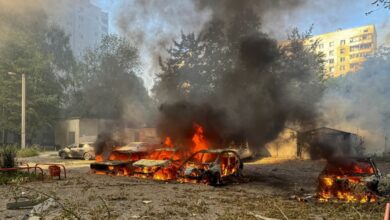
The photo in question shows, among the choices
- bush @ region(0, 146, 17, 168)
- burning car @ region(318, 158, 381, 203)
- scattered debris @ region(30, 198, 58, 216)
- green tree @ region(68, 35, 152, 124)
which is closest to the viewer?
scattered debris @ region(30, 198, 58, 216)

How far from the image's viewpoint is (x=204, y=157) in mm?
14500

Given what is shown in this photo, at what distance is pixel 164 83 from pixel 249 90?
1117cm

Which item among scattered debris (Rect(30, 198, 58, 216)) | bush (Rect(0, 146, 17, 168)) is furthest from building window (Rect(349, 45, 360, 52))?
scattered debris (Rect(30, 198, 58, 216))

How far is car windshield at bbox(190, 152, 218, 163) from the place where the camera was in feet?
46.7

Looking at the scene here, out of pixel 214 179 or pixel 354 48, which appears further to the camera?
pixel 354 48

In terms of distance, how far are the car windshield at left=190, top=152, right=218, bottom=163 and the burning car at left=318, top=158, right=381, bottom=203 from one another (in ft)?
16.0

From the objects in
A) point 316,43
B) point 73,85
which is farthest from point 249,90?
point 73,85

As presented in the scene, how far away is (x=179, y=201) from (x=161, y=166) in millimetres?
4680

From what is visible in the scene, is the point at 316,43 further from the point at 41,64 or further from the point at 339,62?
the point at 339,62

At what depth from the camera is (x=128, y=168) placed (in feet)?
51.8

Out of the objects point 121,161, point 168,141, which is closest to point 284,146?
point 168,141

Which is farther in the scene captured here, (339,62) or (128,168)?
(339,62)

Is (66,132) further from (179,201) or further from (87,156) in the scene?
(179,201)

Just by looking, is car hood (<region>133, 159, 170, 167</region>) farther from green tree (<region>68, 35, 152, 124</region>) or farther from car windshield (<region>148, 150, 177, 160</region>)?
green tree (<region>68, 35, 152, 124</region>)
